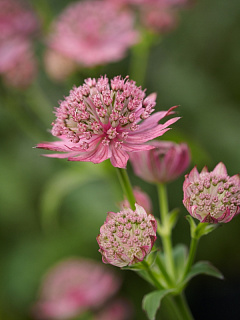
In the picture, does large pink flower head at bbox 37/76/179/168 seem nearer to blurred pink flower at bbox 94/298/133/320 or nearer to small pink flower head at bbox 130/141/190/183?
→ small pink flower head at bbox 130/141/190/183

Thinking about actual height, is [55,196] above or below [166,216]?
above

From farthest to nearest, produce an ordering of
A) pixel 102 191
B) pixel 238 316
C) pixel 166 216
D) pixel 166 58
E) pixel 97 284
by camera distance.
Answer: pixel 166 58 → pixel 102 191 → pixel 238 316 → pixel 97 284 → pixel 166 216

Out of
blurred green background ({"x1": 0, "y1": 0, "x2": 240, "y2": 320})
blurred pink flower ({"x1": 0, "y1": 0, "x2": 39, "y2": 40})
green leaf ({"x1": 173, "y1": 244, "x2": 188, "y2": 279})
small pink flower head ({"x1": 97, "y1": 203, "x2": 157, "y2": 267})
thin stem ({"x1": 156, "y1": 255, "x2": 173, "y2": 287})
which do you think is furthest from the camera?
blurred green background ({"x1": 0, "y1": 0, "x2": 240, "y2": 320})

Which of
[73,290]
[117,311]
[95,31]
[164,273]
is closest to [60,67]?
[95,31]

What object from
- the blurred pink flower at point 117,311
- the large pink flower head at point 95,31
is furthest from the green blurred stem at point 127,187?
the blurred pink flower at point 117,311

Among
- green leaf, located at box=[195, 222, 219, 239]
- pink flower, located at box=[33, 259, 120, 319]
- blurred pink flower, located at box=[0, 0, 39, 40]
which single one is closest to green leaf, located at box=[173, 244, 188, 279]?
green leaf, located at box=[195, 222, 219, 239]

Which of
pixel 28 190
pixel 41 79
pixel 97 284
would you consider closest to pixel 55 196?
Answer: pixel 97 284

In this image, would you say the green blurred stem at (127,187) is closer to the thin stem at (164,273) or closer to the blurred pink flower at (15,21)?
the thin stem at (164,273)

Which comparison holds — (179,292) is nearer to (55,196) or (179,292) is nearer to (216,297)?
(55,196)
